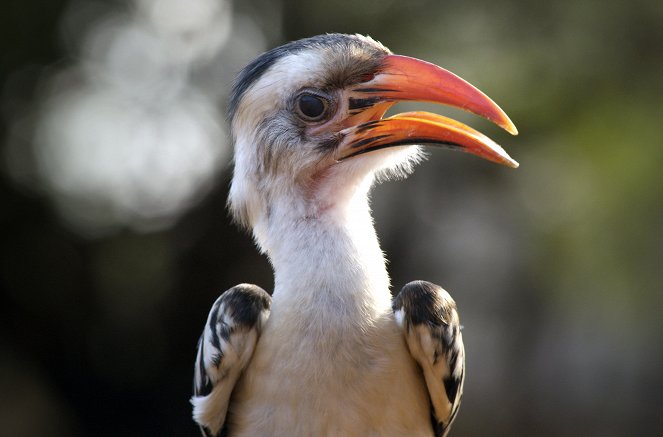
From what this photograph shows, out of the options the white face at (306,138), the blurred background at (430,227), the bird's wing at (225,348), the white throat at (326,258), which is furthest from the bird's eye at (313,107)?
the blurred background at (430,227)

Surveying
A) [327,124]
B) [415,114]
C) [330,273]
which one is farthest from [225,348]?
[415,114]

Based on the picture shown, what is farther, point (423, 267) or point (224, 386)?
point (423, 267)

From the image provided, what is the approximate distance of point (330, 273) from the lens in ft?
9.00

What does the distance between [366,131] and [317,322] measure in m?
0.73

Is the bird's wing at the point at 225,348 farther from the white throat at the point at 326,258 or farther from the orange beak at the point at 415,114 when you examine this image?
the orange beak at the point at 415,114

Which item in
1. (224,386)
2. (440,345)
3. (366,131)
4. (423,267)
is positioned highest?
(366,131)

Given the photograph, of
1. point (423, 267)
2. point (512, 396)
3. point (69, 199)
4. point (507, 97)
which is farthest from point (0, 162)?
point (512, 396)

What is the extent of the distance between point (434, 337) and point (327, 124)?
0.86m

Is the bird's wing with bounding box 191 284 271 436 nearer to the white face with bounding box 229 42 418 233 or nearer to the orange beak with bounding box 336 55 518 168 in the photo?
the white face with bounding box 229 42 418 233

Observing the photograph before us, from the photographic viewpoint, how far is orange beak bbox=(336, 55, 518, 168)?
108 inches

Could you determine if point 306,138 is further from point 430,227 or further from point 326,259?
point 430,227

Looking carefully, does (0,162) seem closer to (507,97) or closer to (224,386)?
(507,97)

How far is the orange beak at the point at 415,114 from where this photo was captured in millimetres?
2740

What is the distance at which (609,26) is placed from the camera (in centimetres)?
970
